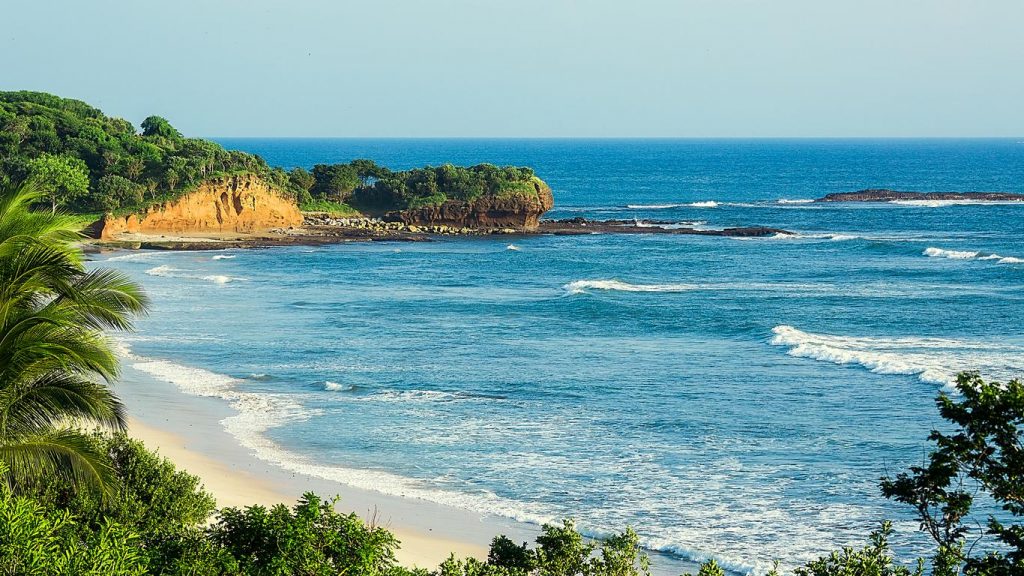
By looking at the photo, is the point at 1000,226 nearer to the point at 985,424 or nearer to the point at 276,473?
the point at 276,473

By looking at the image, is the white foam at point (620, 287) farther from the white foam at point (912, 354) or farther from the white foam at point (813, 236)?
the white foam at point (813, 236)

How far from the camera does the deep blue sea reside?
77.3ft

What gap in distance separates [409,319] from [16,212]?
33289 millimetres

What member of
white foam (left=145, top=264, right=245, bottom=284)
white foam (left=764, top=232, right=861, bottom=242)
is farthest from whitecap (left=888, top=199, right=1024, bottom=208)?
white foam (left=145, top=264, right=245, bottom=284)

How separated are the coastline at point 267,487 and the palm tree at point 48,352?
3.58 m

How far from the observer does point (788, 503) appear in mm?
22844

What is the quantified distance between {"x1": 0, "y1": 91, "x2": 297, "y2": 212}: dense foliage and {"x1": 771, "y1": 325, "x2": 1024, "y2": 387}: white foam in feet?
169

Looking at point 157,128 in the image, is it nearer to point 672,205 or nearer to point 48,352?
point 672,205

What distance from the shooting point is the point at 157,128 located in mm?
106688

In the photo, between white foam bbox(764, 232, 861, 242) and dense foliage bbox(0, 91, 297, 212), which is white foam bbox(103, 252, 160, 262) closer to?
dense foliage bbox(0, 91, 297, 212)

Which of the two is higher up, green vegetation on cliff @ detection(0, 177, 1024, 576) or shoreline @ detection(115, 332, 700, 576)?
green vegetation on cliff @ detection(0, 177, 1024, 576)

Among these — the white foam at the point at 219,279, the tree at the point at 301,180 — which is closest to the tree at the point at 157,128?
the tree at the point at 301,180

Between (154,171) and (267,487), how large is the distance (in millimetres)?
63003

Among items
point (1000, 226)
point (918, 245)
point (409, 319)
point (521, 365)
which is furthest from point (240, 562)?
point (1000, 226)
